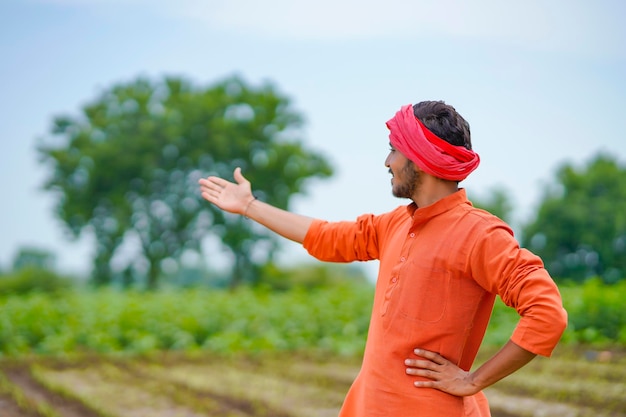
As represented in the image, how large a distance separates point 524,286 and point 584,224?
43.5ft

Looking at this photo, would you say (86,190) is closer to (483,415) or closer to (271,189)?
(271,189)

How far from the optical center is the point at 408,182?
7.07ft

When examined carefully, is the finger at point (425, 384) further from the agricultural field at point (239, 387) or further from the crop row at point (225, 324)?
the crop row at point (225, 324)

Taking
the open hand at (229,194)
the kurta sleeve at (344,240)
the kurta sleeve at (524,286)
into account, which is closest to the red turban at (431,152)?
the kurta sleeve at (524,286)

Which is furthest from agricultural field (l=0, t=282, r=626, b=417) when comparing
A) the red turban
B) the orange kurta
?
the red turban

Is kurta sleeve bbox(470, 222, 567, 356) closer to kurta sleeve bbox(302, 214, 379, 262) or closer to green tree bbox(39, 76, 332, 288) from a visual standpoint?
kurta sleeve bbox(302, 214, 379, 262)

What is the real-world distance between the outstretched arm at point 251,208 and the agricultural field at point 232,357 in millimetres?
2971

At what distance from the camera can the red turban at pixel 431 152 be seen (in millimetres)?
2061

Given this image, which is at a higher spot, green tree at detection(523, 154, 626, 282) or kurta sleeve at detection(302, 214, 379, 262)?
green tree at detection(523, 154, 626, 282)

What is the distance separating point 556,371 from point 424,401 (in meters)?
4.95

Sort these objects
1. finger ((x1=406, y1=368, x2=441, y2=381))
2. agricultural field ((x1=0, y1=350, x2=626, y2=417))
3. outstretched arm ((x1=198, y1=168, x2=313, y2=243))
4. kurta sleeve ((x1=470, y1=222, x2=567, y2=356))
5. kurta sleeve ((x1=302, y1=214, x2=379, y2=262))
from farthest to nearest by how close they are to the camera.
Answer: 1. agricultural field ((x1=0, y1=350, x2=626, y2=417))
2. outstretched arm ((x1=198, y1=168, x2=313, y2=243))
3. kurta sleeve ((x1=302, y1=214, x2=379, y2=262))
4. finger ((x1=406, y1=368, x2=441, y2=381))
5. kurta sleeve ((x1=470, y1=222, x2=567, y2=356))

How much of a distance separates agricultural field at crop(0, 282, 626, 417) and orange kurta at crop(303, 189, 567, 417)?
3.29 metres

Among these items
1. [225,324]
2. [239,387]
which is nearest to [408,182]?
[239,387]

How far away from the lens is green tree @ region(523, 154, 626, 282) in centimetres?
1336
